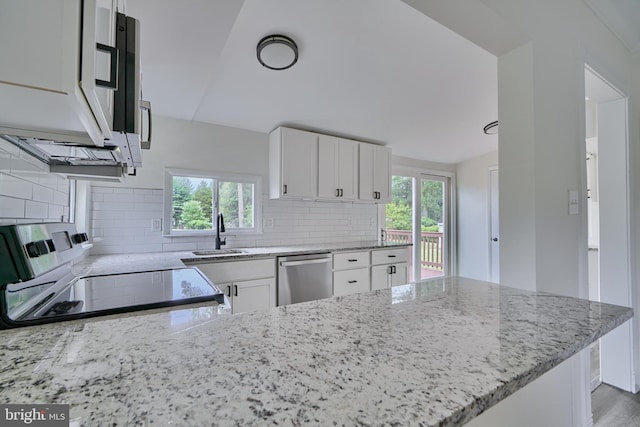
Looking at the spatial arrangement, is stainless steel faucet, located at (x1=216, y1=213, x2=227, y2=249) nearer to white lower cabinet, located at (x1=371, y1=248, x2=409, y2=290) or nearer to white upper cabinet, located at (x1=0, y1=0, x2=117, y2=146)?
white lower cabinet, located at (x1=371, y1=248, x2=409, y2=290)

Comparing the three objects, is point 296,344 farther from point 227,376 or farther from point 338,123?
point 338,123

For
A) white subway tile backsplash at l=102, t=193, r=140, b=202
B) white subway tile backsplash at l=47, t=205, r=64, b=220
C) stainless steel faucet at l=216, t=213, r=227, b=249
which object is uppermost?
white subway tile backsplash at l=102, t=193, r=140, b=202

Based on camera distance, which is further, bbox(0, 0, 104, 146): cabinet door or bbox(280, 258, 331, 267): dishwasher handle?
bbox(280, 258, 331, 267): dishwasher handle

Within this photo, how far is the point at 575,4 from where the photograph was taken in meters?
1.64

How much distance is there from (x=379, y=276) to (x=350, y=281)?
426 millimetres

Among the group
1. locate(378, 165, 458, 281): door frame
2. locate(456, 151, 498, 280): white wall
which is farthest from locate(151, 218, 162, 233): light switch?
locate(456, 151, 498, 280): white wall

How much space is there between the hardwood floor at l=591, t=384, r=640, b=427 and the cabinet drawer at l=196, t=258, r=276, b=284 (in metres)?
2.40

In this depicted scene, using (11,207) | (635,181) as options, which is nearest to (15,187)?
(11,207)

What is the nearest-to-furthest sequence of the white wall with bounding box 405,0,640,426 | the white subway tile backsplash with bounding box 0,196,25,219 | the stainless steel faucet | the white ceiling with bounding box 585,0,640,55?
the white subway tile backsplash with bounding box 0,196,25,219, the white wall with bounding box 405,0,640,426, the white ceiling with bounding box 585,0,640,55, the stainless steel faucet

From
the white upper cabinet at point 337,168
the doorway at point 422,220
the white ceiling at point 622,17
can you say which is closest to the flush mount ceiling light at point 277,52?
the white upper cabinet at point 337,168

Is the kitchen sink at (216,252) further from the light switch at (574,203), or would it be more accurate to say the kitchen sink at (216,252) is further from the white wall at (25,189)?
the light switch at (574,203)

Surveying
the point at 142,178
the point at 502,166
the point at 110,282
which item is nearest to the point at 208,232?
the point at 142,178

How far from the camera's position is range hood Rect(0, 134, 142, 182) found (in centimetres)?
104

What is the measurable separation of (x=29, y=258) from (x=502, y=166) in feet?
6.11
